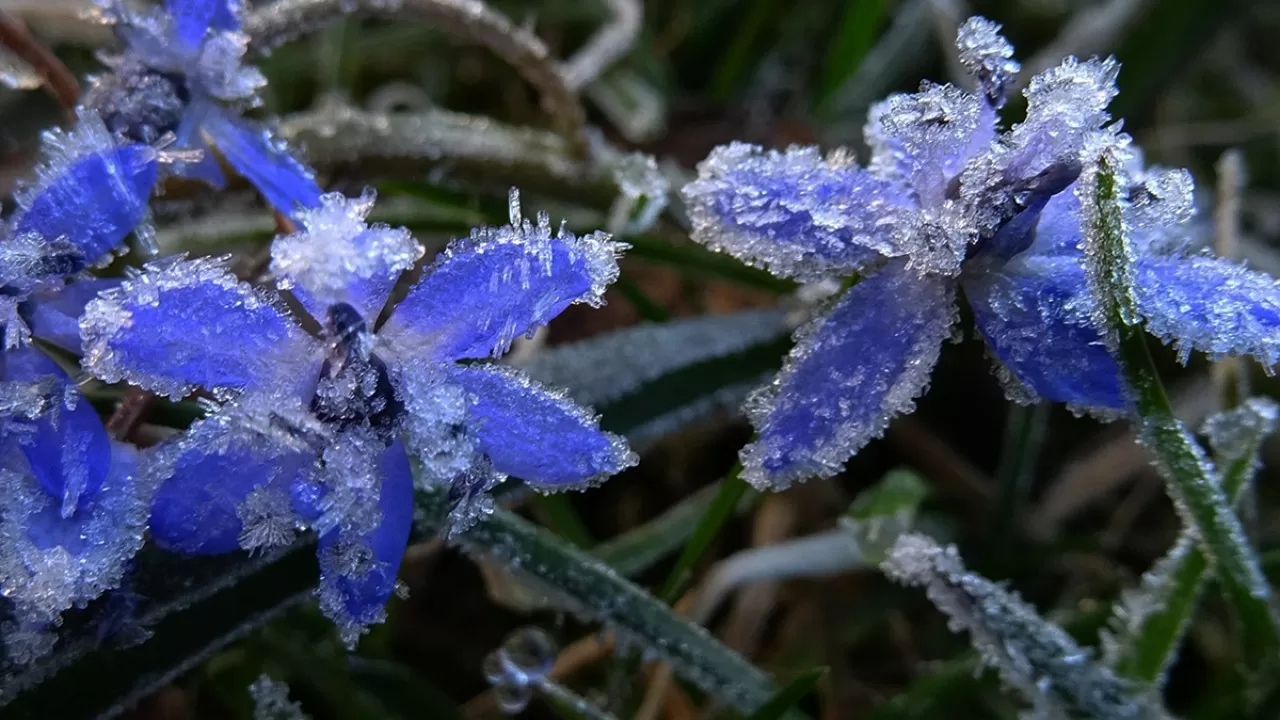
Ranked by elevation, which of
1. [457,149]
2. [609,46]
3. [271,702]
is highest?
[609,46]

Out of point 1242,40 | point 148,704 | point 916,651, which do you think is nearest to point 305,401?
point 148,704

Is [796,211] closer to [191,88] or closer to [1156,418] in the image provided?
[1156,418]

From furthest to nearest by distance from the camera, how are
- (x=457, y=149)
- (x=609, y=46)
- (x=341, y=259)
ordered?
(x=609, y=46) → (x=457, y=149) → (x=341, y=259)

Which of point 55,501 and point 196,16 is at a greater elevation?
point 196,16

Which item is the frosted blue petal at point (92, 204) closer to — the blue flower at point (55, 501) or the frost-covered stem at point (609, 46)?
the blue flower at point (55, 501)

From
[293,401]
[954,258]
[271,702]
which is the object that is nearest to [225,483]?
[293,401]

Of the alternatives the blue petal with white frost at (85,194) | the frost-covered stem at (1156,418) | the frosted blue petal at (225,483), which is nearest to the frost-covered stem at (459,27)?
the blue petal with white frost at (85,194)

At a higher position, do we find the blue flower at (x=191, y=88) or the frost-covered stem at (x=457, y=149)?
the frost-covered stem at (x=457, y=149)
